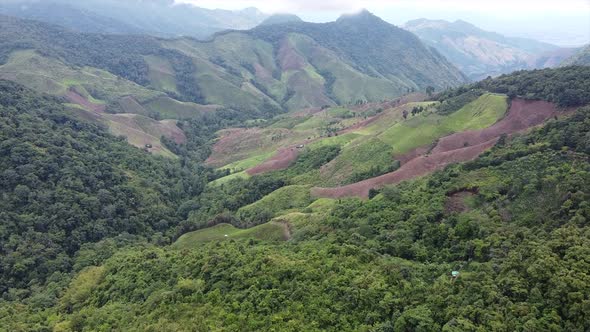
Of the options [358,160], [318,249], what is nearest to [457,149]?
[358,160]

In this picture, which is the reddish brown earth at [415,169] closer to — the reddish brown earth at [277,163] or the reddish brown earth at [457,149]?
the reddish brown earth at [457,149]

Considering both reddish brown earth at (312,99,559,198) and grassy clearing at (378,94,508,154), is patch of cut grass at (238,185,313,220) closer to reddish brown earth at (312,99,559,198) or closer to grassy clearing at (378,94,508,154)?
reddish brown earth at (312,99,559,198)

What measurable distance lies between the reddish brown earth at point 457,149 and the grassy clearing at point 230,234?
56.8 ft

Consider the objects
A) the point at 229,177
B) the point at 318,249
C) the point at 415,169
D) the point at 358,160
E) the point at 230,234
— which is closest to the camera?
the point at 318,249

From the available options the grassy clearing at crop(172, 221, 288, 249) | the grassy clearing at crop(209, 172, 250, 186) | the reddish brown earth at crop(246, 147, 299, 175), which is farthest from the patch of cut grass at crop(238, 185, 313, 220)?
the grassy clearing at crop(209, 172, 250, 186)

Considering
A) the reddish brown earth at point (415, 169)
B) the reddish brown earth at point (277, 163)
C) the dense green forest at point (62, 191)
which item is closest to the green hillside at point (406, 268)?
the reddish brown earth at point (415, 169)

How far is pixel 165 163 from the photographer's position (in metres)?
144

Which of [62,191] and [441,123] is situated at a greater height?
[441,123]

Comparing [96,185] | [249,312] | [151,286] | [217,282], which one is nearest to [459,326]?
[249,312]

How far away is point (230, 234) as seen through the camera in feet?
273

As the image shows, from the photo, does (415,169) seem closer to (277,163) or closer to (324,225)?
(324,225)

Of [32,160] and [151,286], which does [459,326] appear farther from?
[32,160]

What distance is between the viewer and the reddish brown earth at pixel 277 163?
12481 centimetres

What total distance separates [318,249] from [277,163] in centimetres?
7064
